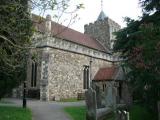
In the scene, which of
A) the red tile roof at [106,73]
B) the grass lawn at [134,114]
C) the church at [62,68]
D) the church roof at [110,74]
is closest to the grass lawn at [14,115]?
the grass lawn at [134,114]

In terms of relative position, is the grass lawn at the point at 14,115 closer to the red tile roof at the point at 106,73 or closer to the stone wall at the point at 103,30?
the red tile roof at the point at 106,73

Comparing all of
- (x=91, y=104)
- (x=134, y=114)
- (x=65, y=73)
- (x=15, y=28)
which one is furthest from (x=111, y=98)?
(x=65, y=73)

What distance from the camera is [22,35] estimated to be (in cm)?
903

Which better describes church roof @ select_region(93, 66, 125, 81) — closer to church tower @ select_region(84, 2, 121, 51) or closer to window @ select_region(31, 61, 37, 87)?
window @ select_region(31, 61, 37, 87)

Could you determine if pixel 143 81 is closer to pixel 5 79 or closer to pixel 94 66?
pixel 5 79

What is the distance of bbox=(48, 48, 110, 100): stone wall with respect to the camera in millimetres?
27328

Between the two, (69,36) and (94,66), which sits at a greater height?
(69,36)

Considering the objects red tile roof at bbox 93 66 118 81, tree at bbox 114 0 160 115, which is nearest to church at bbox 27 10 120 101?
red tile roof at bbox 93 66 118 81

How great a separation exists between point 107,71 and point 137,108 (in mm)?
12334

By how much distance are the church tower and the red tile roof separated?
8.52 m

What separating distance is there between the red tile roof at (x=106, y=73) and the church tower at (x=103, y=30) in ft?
27.9

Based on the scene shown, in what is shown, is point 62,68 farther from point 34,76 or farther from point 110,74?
point 110,74

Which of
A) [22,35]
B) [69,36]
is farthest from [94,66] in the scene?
[22,35]

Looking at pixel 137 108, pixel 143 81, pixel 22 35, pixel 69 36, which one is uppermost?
pixel 69 36
